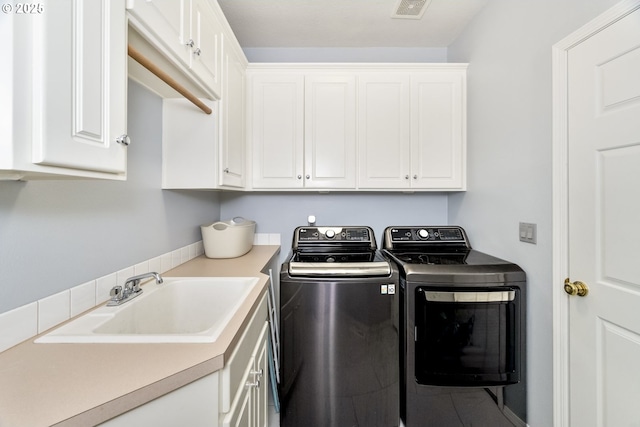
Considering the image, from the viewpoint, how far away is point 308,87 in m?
2.10

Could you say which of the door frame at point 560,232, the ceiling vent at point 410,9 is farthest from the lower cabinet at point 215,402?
the ceiling vent at point 410,9

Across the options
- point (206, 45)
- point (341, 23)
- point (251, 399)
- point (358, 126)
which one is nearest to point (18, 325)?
point (251, 399)

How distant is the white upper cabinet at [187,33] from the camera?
0.89 metres

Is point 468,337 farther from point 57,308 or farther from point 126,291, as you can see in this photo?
point 57,308

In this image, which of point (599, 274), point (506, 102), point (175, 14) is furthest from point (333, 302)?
point (506, 102)

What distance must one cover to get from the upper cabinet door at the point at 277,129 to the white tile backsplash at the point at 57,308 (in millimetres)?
1059

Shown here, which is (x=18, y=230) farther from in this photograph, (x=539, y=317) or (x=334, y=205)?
(x=539, y=317)

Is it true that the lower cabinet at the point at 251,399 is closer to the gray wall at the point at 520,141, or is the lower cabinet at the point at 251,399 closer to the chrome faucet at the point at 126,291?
the chrome faucet at the point at 126,291

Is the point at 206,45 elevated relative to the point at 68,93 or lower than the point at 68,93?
elevated

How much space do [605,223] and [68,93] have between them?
1.92 m

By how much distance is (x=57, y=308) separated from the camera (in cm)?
89

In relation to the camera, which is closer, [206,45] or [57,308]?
[57,308]

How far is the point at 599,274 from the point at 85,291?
7.03ft

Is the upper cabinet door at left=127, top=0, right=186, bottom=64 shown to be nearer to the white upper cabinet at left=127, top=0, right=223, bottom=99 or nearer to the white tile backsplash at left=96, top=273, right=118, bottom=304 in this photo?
the white upper cabinet at left=127, top=0, right=223, bottom=99
